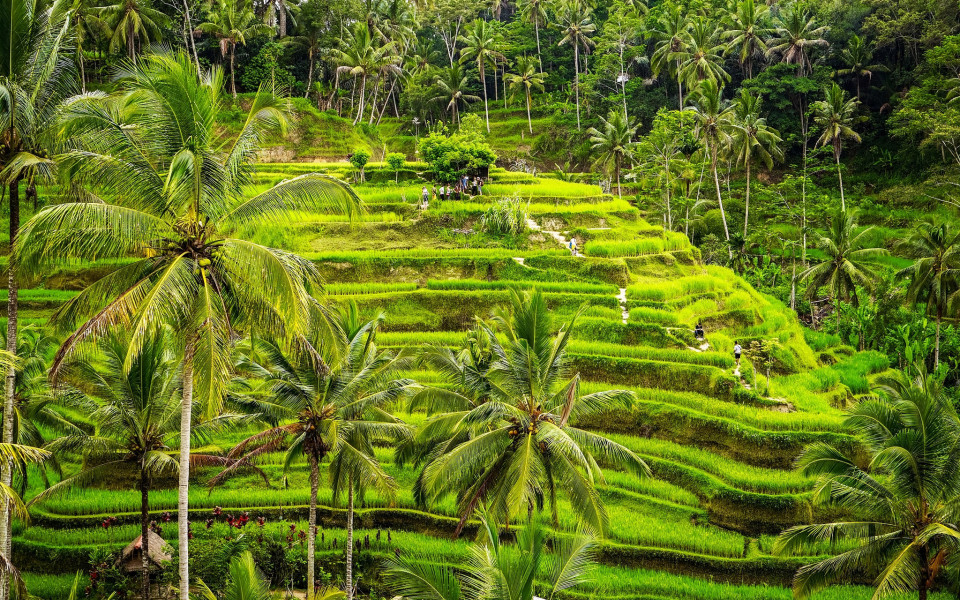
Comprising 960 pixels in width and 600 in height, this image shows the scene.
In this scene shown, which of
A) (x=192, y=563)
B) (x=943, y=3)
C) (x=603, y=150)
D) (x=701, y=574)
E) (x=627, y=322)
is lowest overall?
(x=701, y=574)

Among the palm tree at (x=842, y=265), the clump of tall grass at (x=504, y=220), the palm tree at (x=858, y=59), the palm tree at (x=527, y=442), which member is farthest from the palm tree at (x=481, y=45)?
the palm tree at (x=527, y=442)

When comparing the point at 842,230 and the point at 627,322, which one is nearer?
the point at 627,322

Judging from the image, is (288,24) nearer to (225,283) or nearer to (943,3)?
(943,3)

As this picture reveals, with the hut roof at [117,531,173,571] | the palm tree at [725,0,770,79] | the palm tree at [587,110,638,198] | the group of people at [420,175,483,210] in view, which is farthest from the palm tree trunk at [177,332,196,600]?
the palm tree at [725,0,770,79]

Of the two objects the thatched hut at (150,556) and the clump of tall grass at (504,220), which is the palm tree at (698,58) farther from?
the thatched hut at (150,556)

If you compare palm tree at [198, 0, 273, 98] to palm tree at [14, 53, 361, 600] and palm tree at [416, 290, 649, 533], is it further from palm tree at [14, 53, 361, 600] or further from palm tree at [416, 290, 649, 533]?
palm tree at [14, 53, 361, 600]

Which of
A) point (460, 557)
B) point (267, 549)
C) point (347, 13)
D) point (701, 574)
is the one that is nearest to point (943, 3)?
point (347, 13)
